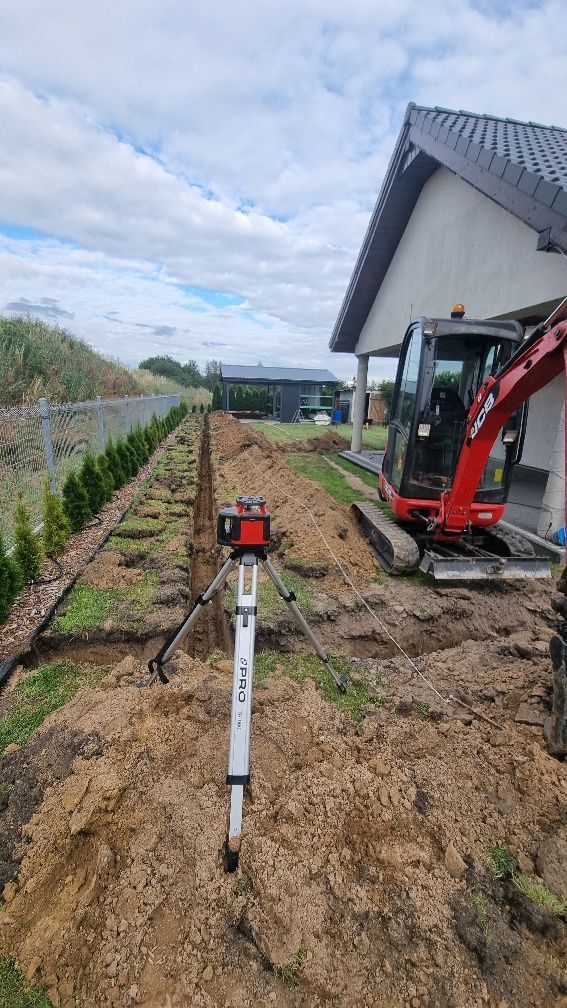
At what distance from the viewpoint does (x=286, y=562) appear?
18.4 feet

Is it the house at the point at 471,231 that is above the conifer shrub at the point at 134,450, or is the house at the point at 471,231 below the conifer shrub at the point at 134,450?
above

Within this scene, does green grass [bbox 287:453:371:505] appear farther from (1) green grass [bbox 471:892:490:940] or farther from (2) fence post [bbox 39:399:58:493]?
(1) green grass [bbox 471:892:490:940]

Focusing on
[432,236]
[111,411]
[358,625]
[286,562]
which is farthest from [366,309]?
[358,625]

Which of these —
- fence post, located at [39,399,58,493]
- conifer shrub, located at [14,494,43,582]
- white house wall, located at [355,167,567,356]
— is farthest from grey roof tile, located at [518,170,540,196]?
fence post, located at [39,399,58,493]

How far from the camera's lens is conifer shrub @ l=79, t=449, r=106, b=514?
7504mm

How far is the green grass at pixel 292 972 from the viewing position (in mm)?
1724

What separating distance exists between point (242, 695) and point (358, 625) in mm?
2683

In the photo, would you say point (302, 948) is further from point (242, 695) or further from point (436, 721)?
point (436, 721)

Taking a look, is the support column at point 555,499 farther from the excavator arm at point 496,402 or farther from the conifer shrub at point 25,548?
the conifer shrub at point 25,548

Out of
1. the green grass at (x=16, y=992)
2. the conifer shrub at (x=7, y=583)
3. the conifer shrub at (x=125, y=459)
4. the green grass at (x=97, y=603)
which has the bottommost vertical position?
the green grass at (x=16, y=992)

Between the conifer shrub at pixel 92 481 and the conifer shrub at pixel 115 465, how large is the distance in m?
1.51

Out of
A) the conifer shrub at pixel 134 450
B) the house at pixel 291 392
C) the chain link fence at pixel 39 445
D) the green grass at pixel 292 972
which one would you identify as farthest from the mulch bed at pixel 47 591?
the house at pixel 291 392

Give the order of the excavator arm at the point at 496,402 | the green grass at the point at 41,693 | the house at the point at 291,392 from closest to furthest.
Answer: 1. the green grass at the point at 41,693
2. the excavator arm at the point at 496,402
3. the house at the point at 291,392

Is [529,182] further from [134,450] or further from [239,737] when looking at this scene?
[134,450]
